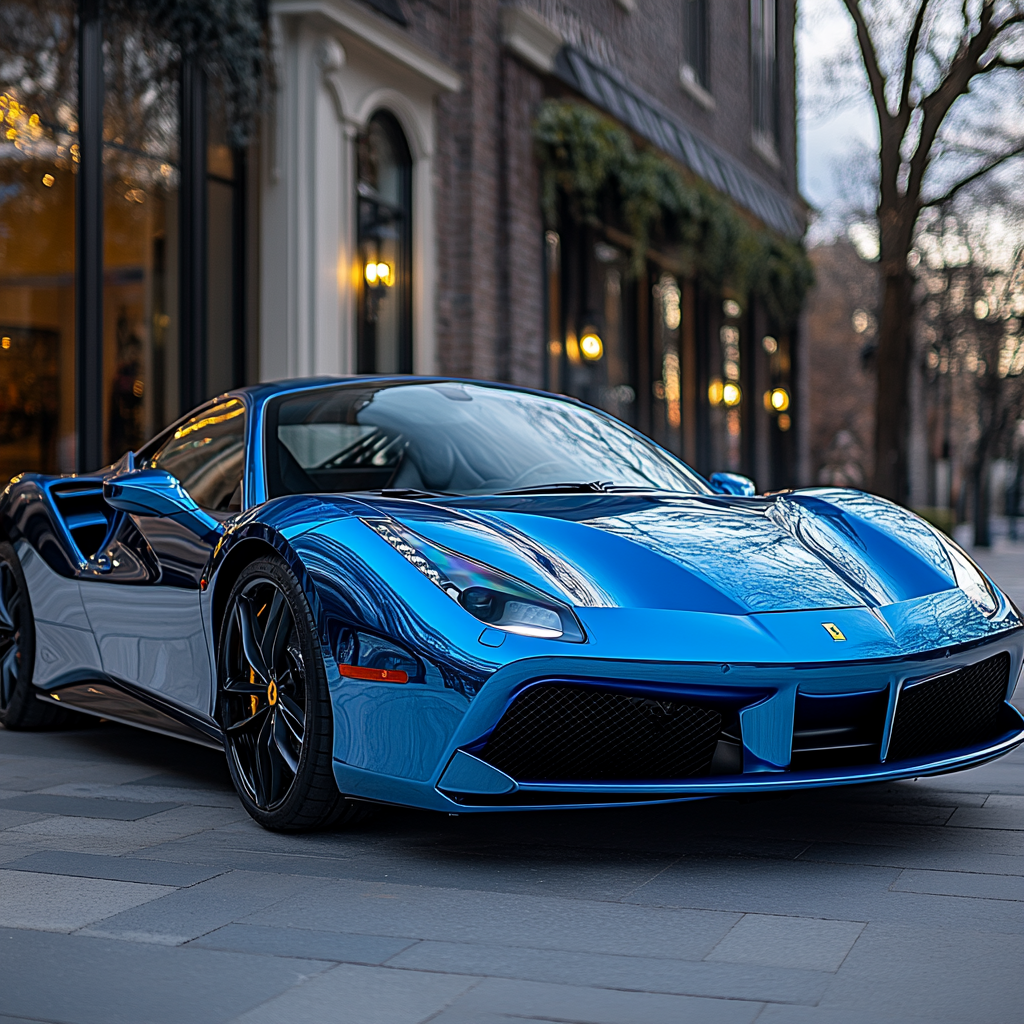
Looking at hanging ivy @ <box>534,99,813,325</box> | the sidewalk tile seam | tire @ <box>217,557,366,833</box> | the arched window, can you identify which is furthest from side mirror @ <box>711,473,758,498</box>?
hanging ivy @ <box>534,99,813,325</box>

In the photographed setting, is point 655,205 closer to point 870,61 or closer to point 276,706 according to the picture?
point 870,61

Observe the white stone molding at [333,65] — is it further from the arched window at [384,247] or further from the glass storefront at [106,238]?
the glass storefront at [106,238]

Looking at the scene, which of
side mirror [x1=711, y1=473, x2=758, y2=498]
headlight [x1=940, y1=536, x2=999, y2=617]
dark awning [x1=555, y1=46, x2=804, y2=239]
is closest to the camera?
headlight [x1=940, y1=536, x2=999, y2=617]

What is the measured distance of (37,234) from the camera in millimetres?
10609

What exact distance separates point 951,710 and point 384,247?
9.42m

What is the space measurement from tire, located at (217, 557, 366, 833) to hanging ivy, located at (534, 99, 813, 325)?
11.2 m

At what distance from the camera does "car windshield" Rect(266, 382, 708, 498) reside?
4523mm

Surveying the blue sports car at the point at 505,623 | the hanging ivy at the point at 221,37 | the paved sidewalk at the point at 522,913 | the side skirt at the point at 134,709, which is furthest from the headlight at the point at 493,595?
the hanging ivy at the point at 221,37

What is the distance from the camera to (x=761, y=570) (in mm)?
3605

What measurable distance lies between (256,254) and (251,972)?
9.34 meters

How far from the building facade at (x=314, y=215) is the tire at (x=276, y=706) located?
21.1ft

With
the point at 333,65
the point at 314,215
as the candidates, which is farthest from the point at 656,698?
the point at 333,65

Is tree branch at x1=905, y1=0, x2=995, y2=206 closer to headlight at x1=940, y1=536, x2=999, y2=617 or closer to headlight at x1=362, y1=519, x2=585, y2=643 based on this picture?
headlight at x1=940, y1=536, x2=999, y2=617

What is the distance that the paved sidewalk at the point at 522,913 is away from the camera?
2443mm
